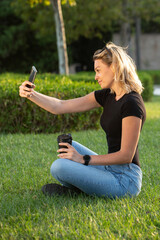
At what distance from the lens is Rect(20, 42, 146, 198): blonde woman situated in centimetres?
320

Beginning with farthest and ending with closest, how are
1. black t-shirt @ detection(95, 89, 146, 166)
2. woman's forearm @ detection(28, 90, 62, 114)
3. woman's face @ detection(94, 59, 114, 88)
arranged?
woman's forearm @ detection(28, 90, 62, 114)
woman's face @ detection(94, 59, 114, 88)
black t-shirt @ detection(95, 89, 146, 166)

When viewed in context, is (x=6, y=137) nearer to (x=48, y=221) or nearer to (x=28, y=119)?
(x=28, y=119)

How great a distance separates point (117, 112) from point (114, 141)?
28cm

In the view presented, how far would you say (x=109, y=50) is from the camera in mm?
3238

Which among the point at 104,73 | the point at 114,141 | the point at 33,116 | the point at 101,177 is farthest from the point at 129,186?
the point at 33,116

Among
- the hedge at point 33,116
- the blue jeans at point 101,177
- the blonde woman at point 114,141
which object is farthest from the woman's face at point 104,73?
the hedge at point 33,116

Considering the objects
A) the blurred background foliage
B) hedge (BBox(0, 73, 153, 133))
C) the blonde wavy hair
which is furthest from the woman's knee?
the blurred background foliage

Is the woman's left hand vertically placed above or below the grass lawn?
above

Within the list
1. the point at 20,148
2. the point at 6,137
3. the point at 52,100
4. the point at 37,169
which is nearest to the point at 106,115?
the point at 52,100

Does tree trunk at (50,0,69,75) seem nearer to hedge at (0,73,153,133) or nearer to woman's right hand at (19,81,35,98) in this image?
hedge at (0,73,153,133)

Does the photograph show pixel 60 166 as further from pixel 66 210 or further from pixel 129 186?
pixel 129 186

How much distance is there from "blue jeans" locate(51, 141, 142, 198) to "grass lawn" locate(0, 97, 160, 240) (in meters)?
0.10

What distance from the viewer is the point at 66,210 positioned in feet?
10.8

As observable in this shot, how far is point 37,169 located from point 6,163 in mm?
546
